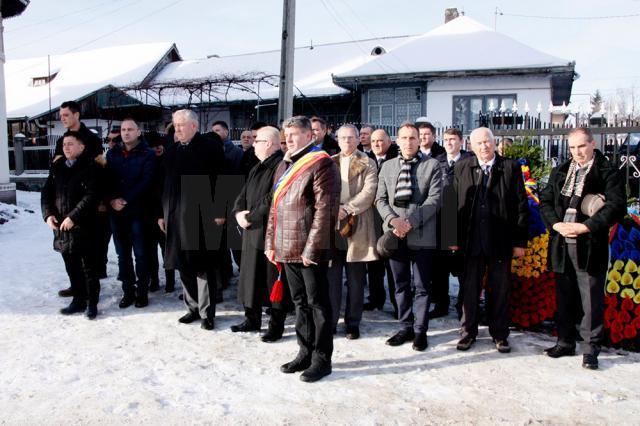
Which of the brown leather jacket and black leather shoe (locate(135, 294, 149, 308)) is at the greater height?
the brown leather jacket

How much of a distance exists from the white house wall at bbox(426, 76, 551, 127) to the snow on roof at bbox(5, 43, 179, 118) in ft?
50.1

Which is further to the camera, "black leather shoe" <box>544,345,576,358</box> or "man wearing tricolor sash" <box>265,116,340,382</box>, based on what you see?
"black leather shoe" <box>544,345,576,358</box>

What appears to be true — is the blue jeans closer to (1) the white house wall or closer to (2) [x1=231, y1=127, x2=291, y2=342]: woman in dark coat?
(2) [x1=231, y1=127, x2=291, y2=342]: woman in dark coat

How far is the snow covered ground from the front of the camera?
325 centimetres

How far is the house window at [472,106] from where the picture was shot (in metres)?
18.1

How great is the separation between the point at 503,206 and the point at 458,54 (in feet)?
52.6

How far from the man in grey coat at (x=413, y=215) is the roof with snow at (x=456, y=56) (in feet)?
46.9

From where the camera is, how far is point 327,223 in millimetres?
3711

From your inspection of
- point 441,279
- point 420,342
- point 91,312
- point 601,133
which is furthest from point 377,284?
point 601,133

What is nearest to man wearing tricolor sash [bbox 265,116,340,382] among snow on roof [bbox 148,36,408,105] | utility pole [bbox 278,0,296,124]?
utility pole [bbox 278,0,296,124]

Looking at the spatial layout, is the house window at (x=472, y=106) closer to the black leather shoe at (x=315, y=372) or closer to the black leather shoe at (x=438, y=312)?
the black leather shoe at (x=438, y=312)

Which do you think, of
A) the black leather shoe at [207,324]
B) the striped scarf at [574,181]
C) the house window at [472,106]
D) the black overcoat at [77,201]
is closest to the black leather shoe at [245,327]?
the black leather shoe at [207,324]

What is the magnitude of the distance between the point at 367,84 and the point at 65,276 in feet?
49.2

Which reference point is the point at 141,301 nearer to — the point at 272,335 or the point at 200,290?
the point at 200,290
